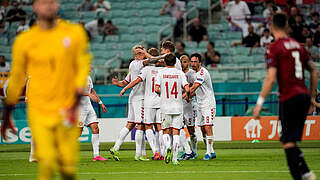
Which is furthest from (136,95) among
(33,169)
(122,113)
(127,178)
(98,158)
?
(122,113)

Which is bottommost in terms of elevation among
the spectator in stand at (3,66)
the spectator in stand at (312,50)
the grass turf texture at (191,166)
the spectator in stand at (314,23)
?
the grass turf texture at (191,166)

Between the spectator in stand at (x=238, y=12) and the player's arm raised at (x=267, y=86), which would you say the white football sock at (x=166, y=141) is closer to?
the player's arm raised at (x=267, y=86)

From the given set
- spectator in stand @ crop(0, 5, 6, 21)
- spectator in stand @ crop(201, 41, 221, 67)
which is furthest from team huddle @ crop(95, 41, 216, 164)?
spectator in stand @ crop(0, 5, 6, 21)

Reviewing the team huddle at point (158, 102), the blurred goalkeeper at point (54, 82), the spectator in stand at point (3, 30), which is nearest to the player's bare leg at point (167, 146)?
the team huddle at point (158, 102)

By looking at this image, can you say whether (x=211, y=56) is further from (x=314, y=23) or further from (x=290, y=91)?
(x=290, y=91)

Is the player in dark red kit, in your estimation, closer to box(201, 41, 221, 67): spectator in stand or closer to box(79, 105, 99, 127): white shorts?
box(79, 105, 99, 127): white shorts

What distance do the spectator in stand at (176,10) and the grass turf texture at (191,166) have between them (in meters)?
9.63

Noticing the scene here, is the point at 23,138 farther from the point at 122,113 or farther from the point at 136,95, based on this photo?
the point at 136,95

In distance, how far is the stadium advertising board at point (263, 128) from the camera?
792 inches

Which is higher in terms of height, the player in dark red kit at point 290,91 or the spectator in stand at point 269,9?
the spectator in stand at point 269,9

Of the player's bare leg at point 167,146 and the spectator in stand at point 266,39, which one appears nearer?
the player's bare leg at point 167,146

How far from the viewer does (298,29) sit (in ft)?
78.8

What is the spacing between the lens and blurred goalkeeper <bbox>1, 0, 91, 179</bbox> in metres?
5.98

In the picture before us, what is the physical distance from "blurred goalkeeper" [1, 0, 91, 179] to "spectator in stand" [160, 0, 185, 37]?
19.8 meters
